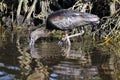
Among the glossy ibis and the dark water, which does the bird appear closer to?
the glossy ibis

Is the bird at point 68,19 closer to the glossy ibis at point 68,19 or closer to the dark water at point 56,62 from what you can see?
the glossy ibis at point 68,19

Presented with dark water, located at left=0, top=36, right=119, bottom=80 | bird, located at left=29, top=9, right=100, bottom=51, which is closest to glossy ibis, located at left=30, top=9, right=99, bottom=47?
bird, located at left=29, top=9, right=100, bottom=51

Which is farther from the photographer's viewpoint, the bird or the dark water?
the bird

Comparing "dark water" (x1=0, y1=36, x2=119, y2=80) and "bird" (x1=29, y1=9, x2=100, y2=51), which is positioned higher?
"bird" (x1=29, y1=9, x2=100, y2=51)

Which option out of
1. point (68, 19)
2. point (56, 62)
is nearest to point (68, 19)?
point (68, 19)

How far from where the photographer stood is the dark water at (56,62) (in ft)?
26.0

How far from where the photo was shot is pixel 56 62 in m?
9.16

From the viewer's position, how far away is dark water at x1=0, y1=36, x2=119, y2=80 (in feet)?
26.0

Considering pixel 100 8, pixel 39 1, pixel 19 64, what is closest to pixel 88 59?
pixel 19 64

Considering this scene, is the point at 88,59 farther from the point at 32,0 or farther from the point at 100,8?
the point at 32,0

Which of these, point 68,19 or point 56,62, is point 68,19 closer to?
point 68,19

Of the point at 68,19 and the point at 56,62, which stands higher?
the point at 68,19

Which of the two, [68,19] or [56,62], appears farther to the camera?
[68,19]

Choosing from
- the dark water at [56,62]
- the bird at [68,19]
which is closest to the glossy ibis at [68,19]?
the bird at [68,19]
